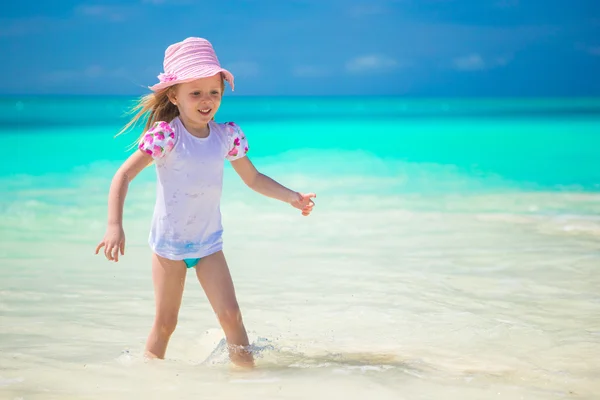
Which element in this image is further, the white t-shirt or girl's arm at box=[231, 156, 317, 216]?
girl's arm at box=[231, 156, 317, 216]

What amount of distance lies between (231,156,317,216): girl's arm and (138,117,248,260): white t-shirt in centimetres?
19

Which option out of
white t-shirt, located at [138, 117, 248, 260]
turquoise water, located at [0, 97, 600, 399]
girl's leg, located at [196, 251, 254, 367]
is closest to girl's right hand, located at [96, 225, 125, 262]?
white t-shirt, located at [138, 117, 248, 260]

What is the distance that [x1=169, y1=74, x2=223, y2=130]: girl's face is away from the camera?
9.75ft

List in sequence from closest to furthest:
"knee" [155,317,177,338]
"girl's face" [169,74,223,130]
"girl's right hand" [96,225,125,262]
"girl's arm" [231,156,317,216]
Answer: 1. "girl's right hand" [96,225,125,262]
2. "girl's face" [169,74,223,130]
3. "knee" [155,317,177,338]
4. "girl's arm" [231,156,317,216]

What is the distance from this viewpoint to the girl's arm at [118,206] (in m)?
2.68

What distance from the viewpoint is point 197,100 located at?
9.74 ft

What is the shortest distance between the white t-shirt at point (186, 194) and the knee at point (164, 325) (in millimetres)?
284

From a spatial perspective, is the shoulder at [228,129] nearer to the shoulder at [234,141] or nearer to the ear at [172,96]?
the shoulder at [234,141]

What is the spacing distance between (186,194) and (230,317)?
53cm

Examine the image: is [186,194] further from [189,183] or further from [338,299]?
[338,299]

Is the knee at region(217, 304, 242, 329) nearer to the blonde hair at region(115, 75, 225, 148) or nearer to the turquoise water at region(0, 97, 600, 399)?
the turquoise water at region(0, 97, 600, 399)

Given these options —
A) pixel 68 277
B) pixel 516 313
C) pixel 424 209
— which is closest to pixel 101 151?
pixel 424 209

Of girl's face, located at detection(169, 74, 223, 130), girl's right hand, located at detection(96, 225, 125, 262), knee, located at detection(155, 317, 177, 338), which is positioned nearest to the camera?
girl's right hand, located at detection(96, 225, 125, 262)

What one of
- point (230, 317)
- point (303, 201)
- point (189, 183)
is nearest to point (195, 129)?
point (189, 183)
